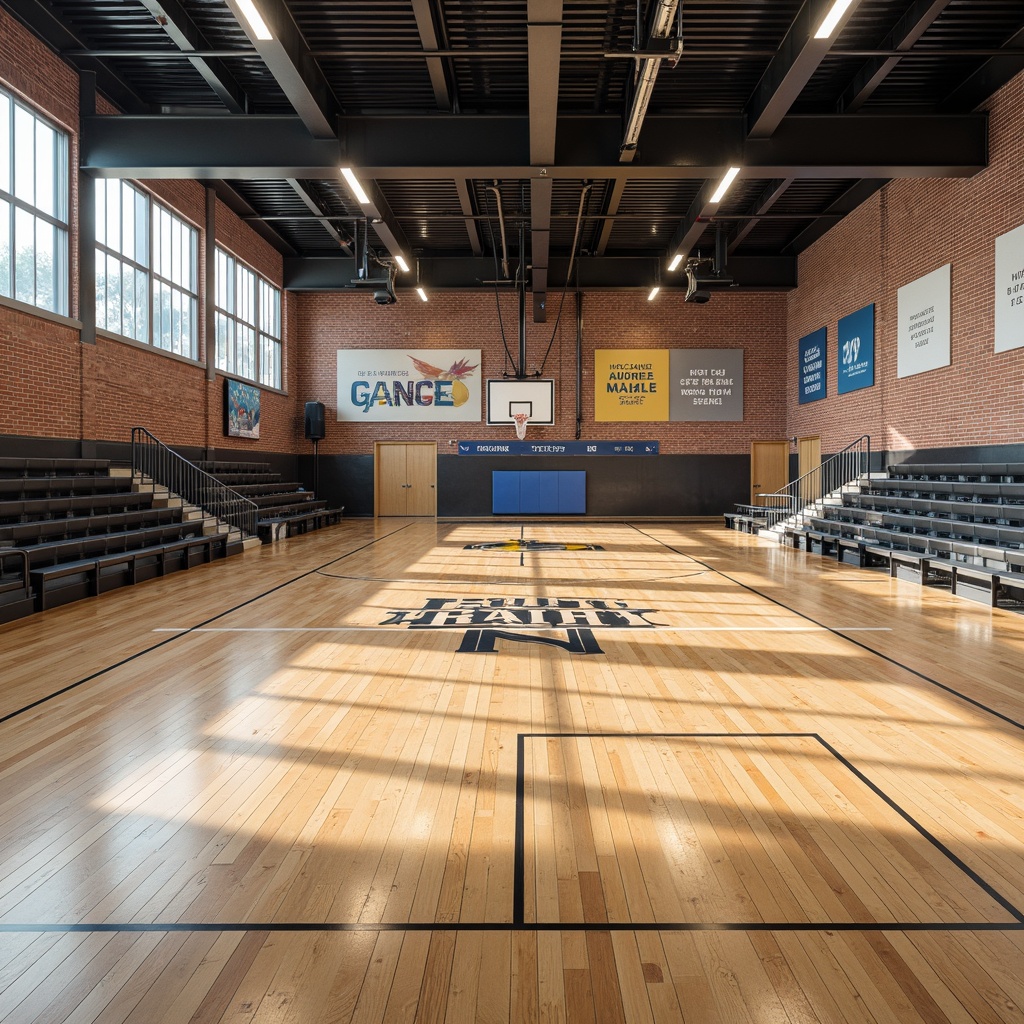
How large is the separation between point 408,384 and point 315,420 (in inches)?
87.2

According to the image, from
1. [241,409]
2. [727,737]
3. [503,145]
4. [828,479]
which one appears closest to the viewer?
[727,737]

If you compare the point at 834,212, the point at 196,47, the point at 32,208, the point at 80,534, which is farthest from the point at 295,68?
the point at 834,212

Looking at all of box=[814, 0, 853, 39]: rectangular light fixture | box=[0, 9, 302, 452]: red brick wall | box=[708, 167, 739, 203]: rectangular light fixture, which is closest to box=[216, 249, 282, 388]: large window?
box=[0, 9, 302, 452]: red brick wall

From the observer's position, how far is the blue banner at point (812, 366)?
15.3 metres

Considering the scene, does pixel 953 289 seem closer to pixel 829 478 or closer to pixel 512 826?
pixel 829 478

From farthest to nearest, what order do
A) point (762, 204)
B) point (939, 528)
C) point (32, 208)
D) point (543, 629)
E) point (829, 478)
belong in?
point (829, 478) < point (762, 204) < point (939, 528) < point (32, 208) < point (543, 629)

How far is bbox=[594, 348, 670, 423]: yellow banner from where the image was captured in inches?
689

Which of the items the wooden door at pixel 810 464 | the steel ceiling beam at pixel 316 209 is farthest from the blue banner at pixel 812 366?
the steel ceiling beam at pixel 316 209

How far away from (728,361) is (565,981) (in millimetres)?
16963

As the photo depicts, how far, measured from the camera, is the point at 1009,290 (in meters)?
9.00

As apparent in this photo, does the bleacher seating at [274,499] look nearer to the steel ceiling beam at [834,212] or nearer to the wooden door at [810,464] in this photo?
the wooden door at [810,464]

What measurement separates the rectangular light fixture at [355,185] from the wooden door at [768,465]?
34.7 feet

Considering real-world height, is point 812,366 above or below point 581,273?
below

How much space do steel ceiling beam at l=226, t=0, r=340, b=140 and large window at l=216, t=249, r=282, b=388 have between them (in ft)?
18.4
